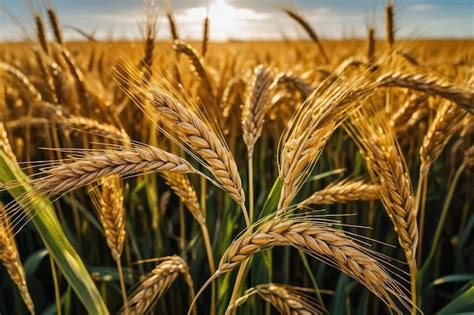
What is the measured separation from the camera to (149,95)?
115 cm

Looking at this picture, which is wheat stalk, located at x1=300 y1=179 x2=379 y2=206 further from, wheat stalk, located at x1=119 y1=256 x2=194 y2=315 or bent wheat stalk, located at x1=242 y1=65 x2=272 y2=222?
wheat stalk, located at x1=119 y1=256 x2=194 y2=315

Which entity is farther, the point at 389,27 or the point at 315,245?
the point at 389,27

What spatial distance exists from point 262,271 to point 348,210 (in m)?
0.94

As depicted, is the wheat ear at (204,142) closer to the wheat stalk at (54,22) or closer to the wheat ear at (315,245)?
the wheat ear at (315,245)

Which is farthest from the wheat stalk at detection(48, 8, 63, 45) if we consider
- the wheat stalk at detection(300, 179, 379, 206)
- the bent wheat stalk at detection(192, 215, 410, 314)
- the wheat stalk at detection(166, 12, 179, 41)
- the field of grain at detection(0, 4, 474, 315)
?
the bent wheat stalk at detection(192, 215, 410, 314)

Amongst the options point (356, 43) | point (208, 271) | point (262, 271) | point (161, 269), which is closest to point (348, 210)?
point (208, 271)

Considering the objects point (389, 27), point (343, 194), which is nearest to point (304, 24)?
point (389, 27)

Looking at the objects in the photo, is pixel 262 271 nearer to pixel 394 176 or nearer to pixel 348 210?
pixel 394 176

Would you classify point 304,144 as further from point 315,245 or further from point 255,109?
A: point 255,109

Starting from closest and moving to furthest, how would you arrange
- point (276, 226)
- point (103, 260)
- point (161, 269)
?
point (276, 226)
point (161, 269)
point (103, 260)

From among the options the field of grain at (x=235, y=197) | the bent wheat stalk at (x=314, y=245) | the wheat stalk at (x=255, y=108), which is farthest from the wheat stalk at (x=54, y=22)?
the bent wheat stalk at (x=314, y=245)

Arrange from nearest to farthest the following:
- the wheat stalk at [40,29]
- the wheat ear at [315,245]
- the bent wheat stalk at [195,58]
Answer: the wheat ear at [315,245], the bent wheat stalk at [195,58], the wheat stalk at [40,29]

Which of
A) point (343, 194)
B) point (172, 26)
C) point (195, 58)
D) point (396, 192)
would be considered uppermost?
point (172, 26)

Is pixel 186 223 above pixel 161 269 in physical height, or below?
below
